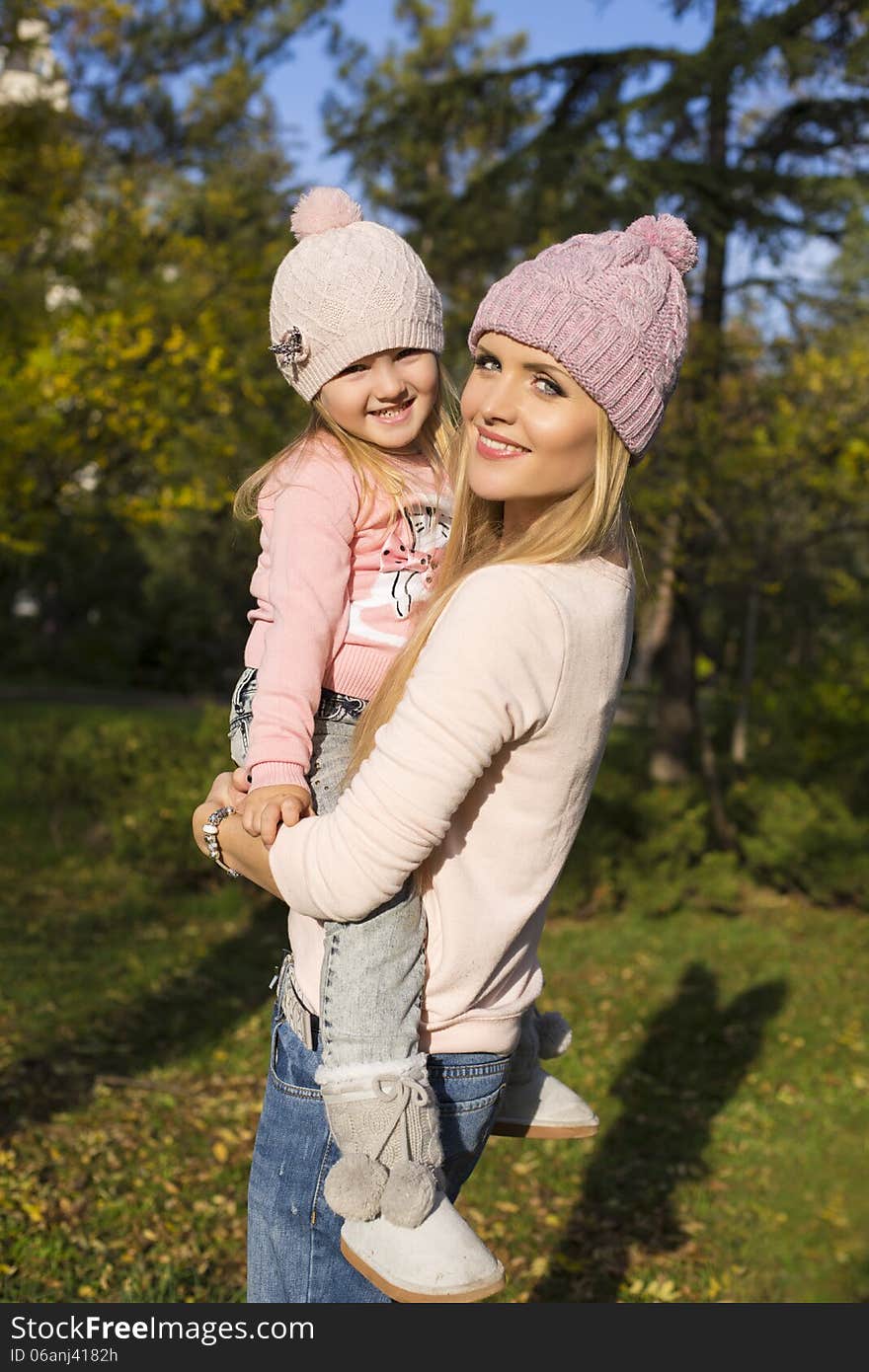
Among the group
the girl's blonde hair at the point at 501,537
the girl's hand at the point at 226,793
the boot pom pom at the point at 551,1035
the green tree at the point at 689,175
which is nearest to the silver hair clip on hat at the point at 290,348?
the girl's blonde hair at the point at 501,537

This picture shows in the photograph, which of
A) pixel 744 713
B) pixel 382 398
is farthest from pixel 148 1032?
pixel 744 713

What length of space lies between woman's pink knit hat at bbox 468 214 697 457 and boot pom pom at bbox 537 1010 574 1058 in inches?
38.2

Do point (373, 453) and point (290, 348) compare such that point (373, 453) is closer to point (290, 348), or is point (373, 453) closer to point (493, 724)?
point (290, 348)

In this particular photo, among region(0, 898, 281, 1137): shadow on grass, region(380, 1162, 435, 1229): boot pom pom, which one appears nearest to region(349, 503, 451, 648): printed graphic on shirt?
region(380, 1162, 435, 1229): boot pom pom

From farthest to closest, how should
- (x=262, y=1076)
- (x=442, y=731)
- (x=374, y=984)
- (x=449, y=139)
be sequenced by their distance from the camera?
1. (x=449, y=139)
2. (x=262, y=1076)
3. (x=374, y=984)
4. (x=442, y=731)

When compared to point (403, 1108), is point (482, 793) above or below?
above

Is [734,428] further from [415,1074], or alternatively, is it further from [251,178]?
[251,178]

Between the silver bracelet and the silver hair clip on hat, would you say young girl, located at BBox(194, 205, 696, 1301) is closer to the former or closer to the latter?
the silver bracelet

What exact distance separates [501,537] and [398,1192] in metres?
0.83

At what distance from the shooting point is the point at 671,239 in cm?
175

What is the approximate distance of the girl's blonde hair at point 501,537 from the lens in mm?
1562

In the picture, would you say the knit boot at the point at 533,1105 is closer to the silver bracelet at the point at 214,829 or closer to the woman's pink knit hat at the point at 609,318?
the silver bracelet at the point at 214,829

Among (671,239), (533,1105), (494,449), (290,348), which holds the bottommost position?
(533,1105)

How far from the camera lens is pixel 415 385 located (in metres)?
2.01
